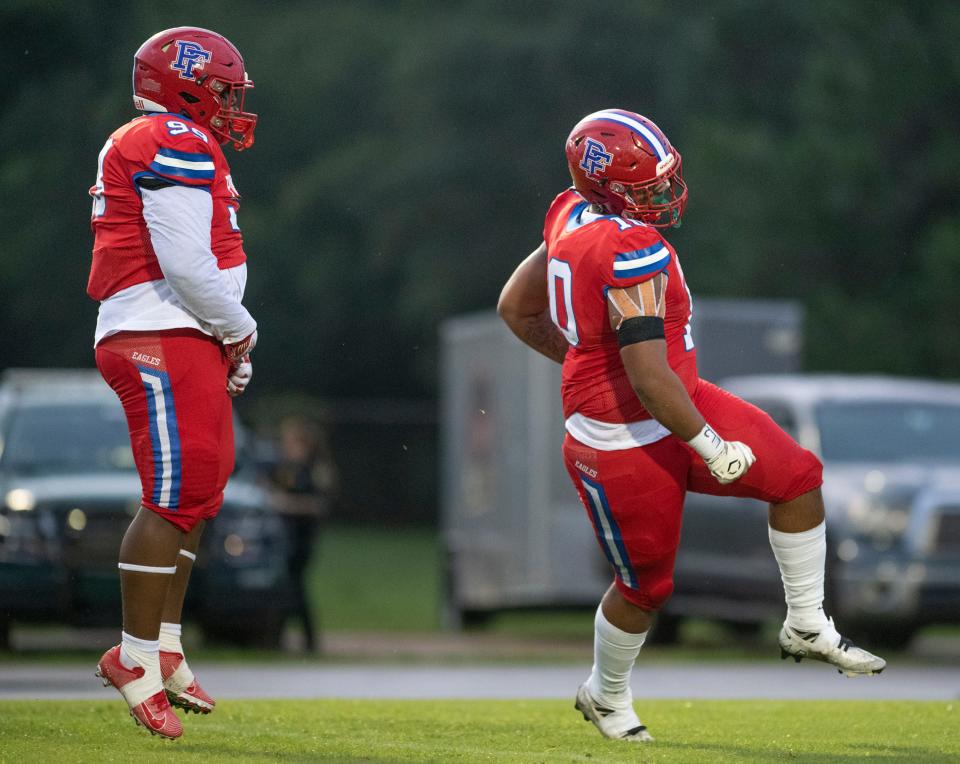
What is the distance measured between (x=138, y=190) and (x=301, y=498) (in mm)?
8701

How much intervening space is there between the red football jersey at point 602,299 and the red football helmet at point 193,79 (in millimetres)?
1103

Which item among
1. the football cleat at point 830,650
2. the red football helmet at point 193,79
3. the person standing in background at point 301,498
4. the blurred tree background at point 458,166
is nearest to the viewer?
the football cleat at point 830,650

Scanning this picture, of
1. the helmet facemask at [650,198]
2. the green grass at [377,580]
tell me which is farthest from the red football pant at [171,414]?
the green grass at [377,580]

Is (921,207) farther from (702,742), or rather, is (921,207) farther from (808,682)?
(702,742)

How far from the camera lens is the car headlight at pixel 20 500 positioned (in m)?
12.1

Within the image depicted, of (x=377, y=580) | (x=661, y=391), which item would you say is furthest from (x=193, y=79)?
(x=377, y=580)

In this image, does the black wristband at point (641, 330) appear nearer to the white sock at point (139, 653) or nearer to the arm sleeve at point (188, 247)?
the arm sleeve at point (188, 247)

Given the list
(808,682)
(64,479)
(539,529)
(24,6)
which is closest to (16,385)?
(64,479)

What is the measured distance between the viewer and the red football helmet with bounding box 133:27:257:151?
6.12 meters

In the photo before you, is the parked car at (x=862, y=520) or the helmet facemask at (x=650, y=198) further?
the parked car at (x=862, y=520)

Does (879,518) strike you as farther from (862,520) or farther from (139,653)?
(139,653)

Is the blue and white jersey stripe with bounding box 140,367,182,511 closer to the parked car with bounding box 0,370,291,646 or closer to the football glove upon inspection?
the football glove

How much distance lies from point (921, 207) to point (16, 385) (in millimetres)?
23192

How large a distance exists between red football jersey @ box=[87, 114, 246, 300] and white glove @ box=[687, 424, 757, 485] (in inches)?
63.0
